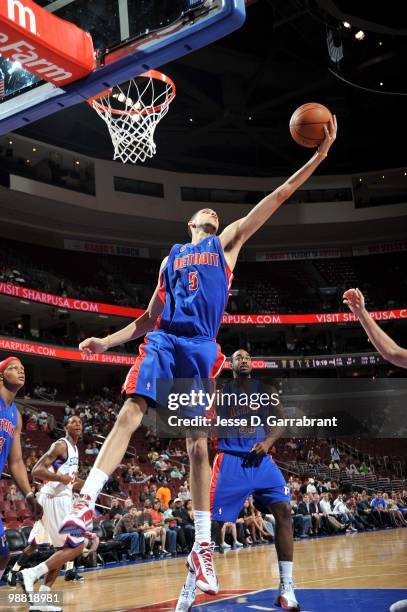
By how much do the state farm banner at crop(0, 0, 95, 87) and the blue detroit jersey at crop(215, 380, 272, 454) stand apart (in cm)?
269

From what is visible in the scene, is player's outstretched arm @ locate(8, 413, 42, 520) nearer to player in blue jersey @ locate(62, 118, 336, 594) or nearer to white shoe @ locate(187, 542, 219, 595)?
player in blue jersey @ locate(62, 118, 336, 594)

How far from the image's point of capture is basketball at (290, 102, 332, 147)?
14.9ft

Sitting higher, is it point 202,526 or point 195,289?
point 195,289

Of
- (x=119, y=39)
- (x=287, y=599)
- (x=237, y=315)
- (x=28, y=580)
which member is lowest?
(x=287, y=599)

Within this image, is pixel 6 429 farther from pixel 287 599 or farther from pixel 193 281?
pixel 287 599

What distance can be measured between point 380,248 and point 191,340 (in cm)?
3187

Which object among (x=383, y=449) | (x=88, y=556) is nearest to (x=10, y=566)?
(x=88, y=556)

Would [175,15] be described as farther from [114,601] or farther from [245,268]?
[245,268]

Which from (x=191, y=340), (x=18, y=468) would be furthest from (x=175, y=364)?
(x=18, y=468)

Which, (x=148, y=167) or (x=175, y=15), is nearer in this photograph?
(x=175, y=15)

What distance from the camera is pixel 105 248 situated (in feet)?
103

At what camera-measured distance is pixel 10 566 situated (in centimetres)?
929

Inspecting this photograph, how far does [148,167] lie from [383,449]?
15810 mm

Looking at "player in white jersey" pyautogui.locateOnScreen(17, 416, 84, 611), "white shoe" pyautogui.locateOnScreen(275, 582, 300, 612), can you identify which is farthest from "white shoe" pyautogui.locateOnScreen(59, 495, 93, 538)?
"player in white jersey" pyautogui.locateOnScreen(17, 416, 84, 611)
